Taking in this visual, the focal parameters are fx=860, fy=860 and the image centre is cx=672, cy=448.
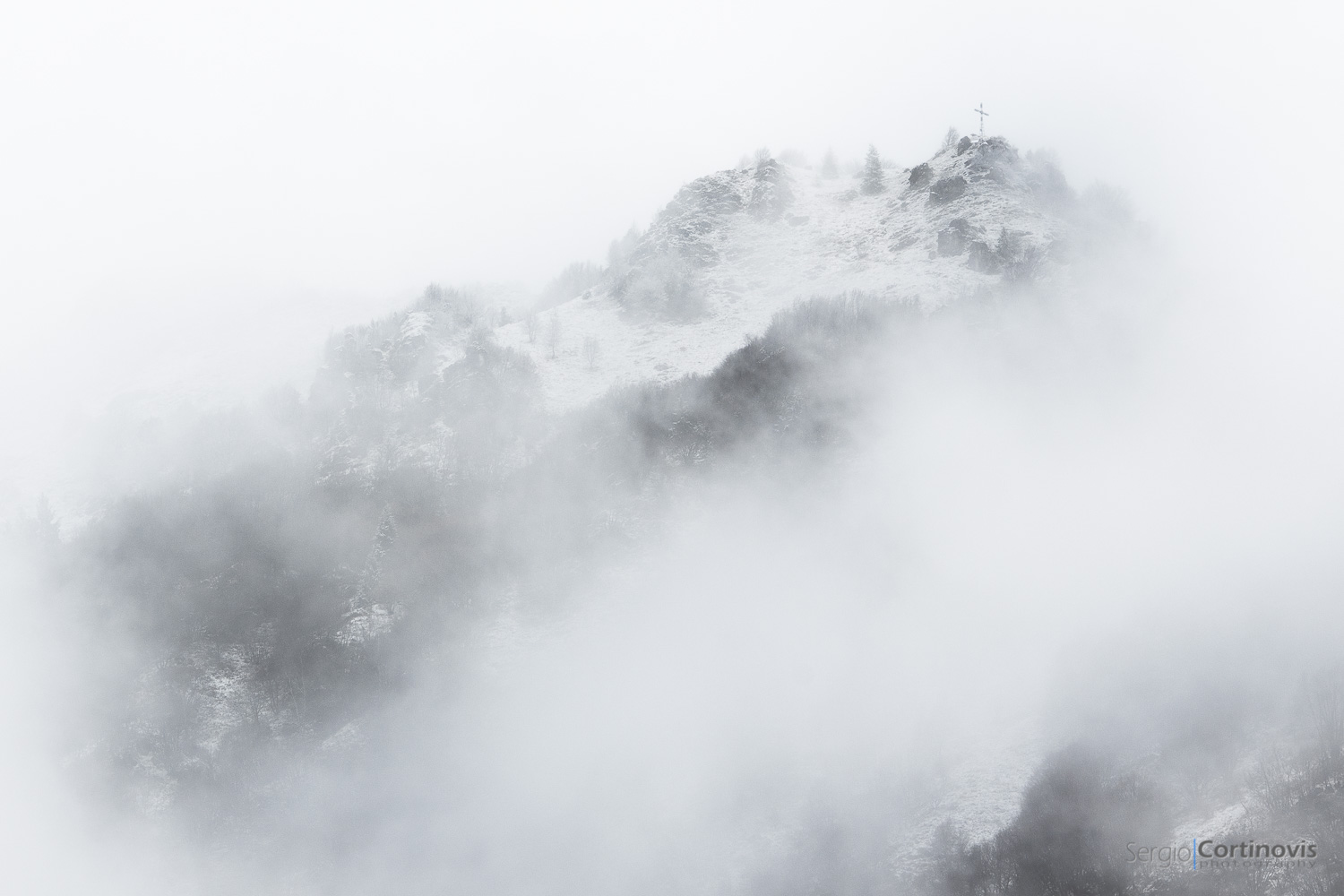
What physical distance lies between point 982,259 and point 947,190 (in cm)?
2148

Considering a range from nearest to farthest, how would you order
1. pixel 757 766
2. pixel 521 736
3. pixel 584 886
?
pixel 584 886
pixel 757 766
pixel 521 736

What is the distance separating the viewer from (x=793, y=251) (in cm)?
15562

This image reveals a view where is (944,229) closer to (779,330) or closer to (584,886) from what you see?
(779,330)

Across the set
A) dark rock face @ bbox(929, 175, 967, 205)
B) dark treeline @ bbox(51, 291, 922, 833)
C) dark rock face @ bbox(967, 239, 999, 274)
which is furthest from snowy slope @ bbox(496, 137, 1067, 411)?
dark treeline @ bbox(51, 291, 922, 833)

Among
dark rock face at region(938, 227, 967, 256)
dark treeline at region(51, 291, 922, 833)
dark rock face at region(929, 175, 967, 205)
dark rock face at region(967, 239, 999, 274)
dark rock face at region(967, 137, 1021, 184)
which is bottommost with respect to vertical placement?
dark treeline at region(51, 291, 922, 833)

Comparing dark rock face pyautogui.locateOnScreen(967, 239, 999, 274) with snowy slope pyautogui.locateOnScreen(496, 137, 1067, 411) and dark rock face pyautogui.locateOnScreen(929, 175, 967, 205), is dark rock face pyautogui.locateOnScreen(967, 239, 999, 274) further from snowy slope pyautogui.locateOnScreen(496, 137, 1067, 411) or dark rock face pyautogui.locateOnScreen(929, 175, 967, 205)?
dark rock face pyautogui.locateOnScreen(929, 175, 967, 205)

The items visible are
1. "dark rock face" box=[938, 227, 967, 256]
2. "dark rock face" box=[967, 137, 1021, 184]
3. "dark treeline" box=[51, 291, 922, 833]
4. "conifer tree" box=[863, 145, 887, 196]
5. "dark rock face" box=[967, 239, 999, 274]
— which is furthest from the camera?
"conifer tree" box=[863, 145, 887, 196]

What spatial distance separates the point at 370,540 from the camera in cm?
11475

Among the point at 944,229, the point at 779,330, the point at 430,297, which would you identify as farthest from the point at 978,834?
the point at 430,297

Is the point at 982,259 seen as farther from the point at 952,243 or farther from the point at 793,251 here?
the point at 793,251

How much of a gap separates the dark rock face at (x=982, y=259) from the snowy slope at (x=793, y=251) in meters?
0.20

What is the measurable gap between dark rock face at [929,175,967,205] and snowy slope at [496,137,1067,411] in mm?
305

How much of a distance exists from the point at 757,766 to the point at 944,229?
9650cm

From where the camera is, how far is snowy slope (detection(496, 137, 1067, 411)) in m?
136
